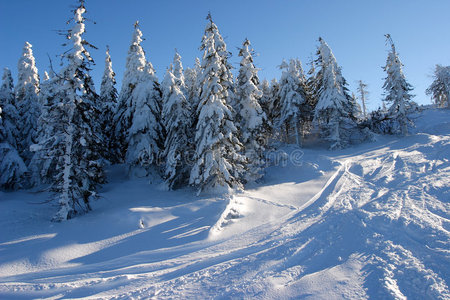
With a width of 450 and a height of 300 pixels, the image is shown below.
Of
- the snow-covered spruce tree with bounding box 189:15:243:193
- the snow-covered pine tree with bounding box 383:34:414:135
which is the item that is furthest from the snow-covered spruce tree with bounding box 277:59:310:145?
the snow-covered spruce tree with bounding box 189:15:243:193

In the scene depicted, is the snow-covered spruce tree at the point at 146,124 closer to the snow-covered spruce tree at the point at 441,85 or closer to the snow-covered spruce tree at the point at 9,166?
the snow-covered spruce tree at the point at 9,166

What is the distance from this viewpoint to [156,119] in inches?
804

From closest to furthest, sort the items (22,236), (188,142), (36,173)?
(22,236), (188,142), (36,173)

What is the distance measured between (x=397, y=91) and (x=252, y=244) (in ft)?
103

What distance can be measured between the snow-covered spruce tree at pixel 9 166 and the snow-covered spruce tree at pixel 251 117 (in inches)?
736

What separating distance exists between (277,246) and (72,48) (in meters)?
14.0

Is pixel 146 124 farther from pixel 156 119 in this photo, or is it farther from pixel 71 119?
pixel 71 119

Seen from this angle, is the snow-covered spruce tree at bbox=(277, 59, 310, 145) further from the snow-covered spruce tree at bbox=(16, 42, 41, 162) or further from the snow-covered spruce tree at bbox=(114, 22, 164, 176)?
the snow-covered spruce tree at bbox=(16, 42, 41, 162)

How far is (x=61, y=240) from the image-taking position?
951cm

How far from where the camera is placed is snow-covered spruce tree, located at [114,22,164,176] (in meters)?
19.5

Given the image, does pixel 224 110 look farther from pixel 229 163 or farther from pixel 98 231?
pixel 98 231

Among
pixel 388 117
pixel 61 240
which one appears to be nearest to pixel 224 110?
pixel 61 240

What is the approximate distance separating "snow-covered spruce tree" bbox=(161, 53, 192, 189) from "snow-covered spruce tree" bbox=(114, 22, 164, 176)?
2.60 meters

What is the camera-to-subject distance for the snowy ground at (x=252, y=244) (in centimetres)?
536
